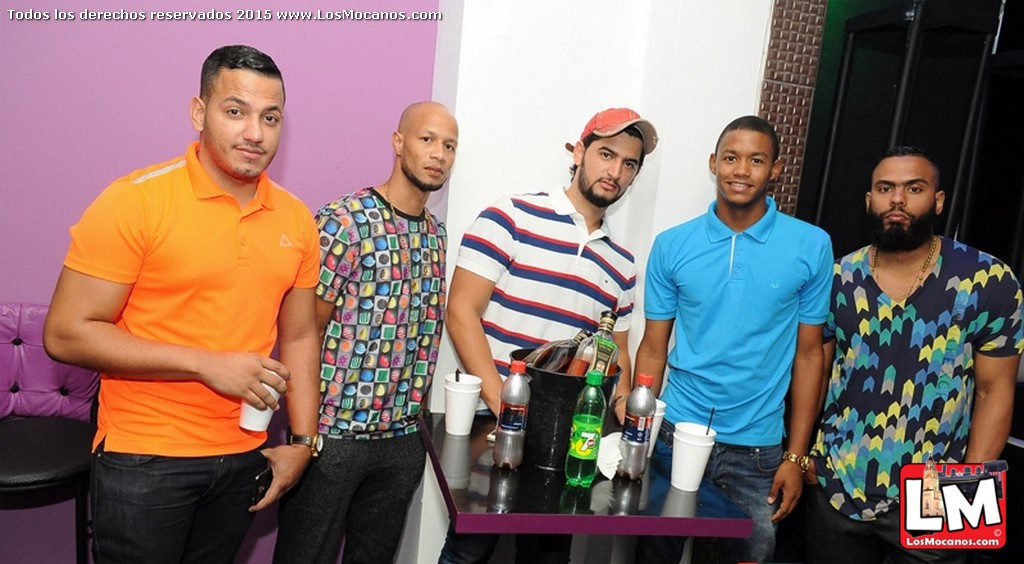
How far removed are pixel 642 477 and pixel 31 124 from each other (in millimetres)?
2377

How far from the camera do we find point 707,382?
242 cm

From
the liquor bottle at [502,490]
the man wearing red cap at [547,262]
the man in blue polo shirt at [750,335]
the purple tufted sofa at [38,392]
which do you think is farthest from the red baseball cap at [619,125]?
the purple tufted sofa at [38,392]

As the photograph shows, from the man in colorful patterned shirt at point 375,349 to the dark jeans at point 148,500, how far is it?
1.50 ft

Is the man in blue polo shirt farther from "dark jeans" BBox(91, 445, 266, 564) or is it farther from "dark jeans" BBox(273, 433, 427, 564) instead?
"dark jeans" BBox(91, 445, 266, 564)

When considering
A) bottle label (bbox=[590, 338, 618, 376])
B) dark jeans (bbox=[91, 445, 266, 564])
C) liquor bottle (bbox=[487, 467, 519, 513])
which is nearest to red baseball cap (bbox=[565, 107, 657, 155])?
bottle label (bbox=[590, 338, 618, 376])

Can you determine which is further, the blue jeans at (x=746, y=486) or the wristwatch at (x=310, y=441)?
the blue jeans at (x=746, y=486)

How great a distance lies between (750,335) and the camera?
2398 mm

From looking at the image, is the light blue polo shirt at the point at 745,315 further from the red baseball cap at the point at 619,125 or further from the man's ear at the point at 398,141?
the man's ear at the point at 398,141

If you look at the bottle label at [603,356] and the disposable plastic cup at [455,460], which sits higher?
the bottle label at [603,356]

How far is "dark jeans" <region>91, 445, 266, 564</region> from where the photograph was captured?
1.75m

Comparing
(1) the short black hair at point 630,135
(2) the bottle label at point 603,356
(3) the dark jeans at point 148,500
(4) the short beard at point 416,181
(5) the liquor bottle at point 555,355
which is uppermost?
(1) the short black hair at point 630,135

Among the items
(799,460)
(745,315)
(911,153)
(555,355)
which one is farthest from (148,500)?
(911,153)

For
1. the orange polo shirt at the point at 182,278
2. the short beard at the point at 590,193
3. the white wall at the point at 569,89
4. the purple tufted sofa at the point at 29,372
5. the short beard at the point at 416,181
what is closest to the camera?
the orange polo shirt at the point at 182,278

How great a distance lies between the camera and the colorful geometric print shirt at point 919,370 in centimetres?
227
